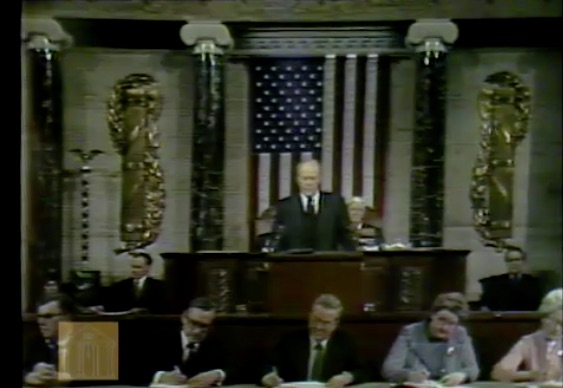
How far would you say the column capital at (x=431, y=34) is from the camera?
70.1 inches

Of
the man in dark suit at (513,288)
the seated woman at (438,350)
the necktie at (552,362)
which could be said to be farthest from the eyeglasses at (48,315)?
the necktie at (552,362)

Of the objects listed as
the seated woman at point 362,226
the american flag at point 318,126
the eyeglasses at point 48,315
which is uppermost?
the american flag at point 318,126

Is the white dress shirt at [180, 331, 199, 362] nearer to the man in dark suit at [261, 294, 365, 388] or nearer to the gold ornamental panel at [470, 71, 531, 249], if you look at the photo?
the man in dark suit at [261, 294, 365, 388]

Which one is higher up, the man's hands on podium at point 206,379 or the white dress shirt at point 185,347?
the white dress shirt at point 185,347

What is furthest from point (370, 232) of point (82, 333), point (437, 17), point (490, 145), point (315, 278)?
point (82, 333)

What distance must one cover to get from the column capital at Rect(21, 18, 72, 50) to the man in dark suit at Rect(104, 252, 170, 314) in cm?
40

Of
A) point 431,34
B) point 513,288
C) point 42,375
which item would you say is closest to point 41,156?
point 42,375

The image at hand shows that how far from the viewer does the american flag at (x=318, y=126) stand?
5.84ft

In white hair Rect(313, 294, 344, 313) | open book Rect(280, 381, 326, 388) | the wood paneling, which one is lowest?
open book Rect(280, 381, 326, 388)

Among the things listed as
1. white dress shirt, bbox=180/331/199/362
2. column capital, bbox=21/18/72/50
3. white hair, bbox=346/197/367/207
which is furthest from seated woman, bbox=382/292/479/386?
column capital, bbox=21/18/72/50

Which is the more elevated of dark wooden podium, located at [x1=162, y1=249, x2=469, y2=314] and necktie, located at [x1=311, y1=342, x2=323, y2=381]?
dark wooden podium, located at [x1=162, y1=249, x2=469, y2=314]

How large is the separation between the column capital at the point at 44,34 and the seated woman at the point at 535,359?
98cm

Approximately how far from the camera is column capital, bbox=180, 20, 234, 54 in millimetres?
1783

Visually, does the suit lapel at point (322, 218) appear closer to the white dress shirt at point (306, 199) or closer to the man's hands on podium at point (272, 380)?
the white dress shirt at point (306, 199)
